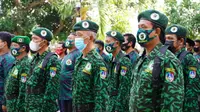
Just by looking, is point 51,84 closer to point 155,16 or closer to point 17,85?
point 17,85

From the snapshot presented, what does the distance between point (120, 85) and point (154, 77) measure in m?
2.70

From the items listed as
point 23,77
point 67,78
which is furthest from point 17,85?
point 67,78

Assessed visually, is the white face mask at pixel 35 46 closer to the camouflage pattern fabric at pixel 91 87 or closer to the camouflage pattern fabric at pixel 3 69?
the camouflage pattern fabric at pixel 3 69

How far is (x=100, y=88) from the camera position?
4242mm

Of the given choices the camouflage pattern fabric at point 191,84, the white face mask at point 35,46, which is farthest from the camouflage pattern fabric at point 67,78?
the camouflage pattern fabric at point 191,84

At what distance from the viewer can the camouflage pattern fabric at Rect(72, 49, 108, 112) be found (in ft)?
13.9

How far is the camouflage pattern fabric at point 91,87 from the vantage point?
4230 mm

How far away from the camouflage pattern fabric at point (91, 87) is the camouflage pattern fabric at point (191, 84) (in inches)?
57.5

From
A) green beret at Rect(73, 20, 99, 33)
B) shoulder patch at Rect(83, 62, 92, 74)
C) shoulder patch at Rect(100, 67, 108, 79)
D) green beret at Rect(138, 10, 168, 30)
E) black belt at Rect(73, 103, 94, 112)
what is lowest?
black belt at Rect(73, 103, 94, 112)

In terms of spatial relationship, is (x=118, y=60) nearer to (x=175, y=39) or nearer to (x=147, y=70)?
(x=175, y=39)

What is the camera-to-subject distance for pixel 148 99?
126 inches

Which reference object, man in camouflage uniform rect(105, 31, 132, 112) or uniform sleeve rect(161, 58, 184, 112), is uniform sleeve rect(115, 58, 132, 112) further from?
uniform sleeve rect(161, 58, 184, 112)

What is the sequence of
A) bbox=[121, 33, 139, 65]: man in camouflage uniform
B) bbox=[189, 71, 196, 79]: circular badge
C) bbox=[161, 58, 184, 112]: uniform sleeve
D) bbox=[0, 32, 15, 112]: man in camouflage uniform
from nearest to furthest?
bbox=[161, 58, 184, 112]: uniform sleeve → bbox=[189, 71, 196, 79]: circular badge → bbox=[0, 32, 15, 112]: man in camouflage uniform → bbox=[121, 33, 139, 65]: man in camouflage uniform

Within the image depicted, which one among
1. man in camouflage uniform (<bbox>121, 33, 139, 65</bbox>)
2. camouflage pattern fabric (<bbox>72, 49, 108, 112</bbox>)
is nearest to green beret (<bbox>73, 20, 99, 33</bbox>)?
camouflage pattern fabric (<bbox>72, 49, 108, 112</bbox>)
